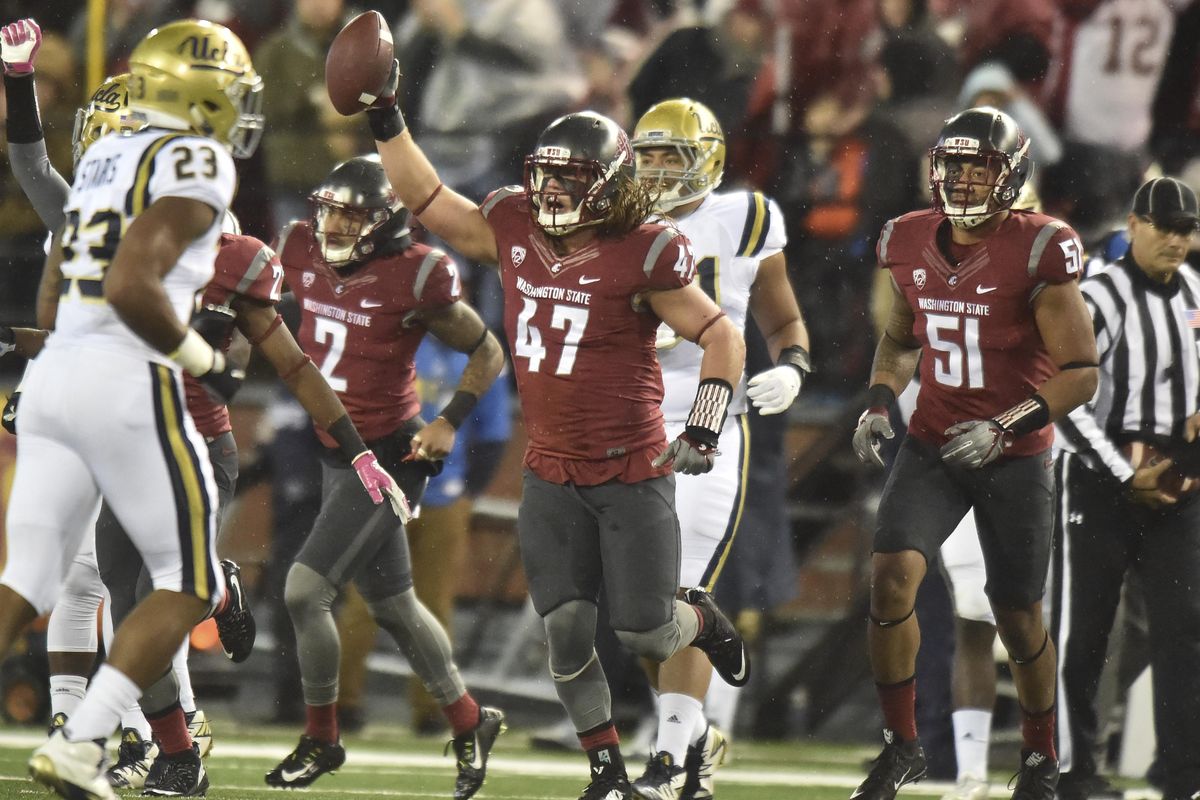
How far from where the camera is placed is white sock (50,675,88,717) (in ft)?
16.2

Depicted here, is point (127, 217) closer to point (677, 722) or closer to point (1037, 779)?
point (677, 722)

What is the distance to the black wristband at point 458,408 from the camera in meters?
5.18

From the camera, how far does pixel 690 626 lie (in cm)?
453

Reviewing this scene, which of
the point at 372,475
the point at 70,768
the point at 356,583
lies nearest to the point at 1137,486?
the point at 372,475

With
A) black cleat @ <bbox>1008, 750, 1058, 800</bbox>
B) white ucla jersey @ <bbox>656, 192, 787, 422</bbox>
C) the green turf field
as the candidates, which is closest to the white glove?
white ucla jersey @ <bbox>656, 192, 787, 422</bbox>

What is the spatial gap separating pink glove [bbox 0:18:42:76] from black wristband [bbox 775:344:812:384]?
2243 mm

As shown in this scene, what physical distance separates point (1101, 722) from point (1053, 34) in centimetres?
296

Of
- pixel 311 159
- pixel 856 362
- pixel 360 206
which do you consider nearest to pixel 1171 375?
pixel 856 362

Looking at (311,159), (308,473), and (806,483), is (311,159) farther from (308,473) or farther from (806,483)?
(806,483)

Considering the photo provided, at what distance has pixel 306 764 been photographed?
507 cm

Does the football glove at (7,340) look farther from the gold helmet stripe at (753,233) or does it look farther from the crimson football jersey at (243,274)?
the gold helmet stripe at (753,233)

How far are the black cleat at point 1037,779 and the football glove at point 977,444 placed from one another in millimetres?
881

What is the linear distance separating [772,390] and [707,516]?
1.49 feet

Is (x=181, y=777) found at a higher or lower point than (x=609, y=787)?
lower
